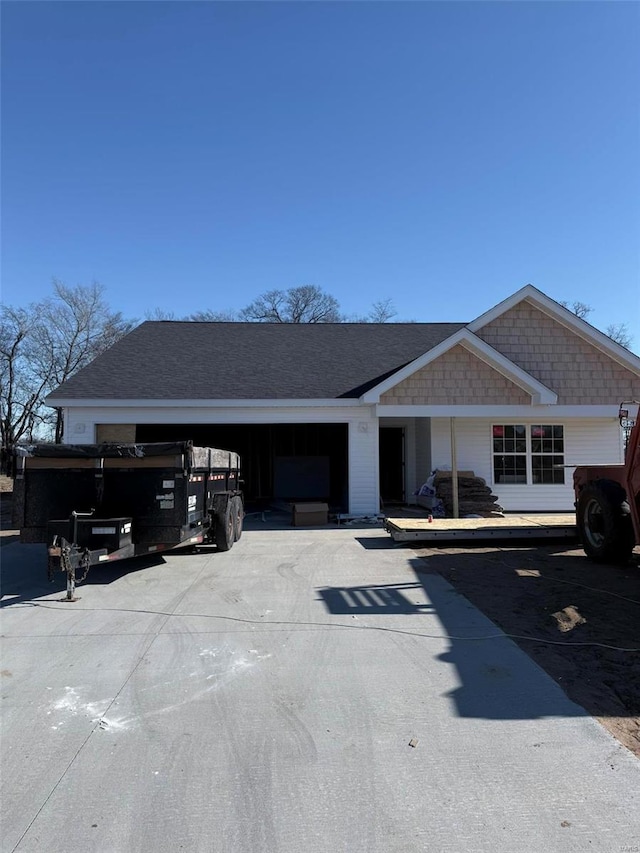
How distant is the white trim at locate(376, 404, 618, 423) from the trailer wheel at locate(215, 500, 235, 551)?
18.4 ft

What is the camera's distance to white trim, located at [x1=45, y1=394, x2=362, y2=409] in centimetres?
1450

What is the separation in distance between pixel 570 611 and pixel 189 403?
35.5 feet

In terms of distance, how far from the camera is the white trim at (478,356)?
1423 centimetres

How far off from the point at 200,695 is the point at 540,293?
13978 millimetres

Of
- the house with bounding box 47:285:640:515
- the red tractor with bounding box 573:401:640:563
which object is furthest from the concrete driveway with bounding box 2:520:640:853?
the house with bounding box 47:285:640:515

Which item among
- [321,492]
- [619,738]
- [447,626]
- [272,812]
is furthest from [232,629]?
[321,492]

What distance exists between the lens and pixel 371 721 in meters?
3.85

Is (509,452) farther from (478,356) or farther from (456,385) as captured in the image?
(478,356)

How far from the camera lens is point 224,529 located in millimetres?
10156

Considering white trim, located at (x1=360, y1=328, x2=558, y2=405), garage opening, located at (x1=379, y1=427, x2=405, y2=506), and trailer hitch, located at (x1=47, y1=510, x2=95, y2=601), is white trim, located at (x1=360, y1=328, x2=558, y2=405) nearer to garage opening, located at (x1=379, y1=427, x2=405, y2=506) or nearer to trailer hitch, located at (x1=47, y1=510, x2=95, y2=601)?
garage opening, located at (x1=379, y1=427, x2=405, y2=506)

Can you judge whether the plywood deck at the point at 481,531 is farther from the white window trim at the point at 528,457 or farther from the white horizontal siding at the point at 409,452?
the white horizontal siding at the point at 409,452

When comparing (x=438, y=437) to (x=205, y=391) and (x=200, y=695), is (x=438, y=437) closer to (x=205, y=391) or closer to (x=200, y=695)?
(x=205, y=391)

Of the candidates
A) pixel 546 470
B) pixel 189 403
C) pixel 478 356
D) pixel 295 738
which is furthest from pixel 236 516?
pixel 546 470

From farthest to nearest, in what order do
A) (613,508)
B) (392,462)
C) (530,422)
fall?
(392,462)
(530,422)
(613,508)
